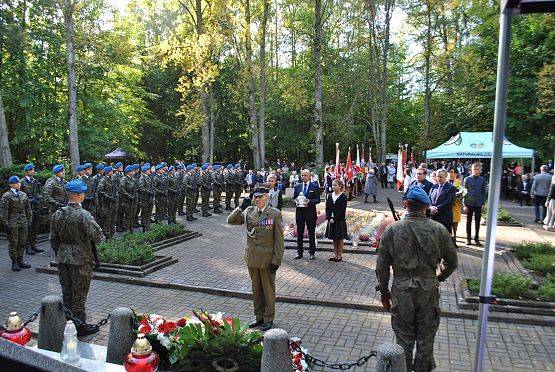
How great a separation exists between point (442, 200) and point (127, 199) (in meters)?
9.80

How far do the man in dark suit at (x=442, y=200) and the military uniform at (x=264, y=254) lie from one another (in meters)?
5.05

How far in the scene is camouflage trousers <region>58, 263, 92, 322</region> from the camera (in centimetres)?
654

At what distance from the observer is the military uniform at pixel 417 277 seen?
14.8 ft

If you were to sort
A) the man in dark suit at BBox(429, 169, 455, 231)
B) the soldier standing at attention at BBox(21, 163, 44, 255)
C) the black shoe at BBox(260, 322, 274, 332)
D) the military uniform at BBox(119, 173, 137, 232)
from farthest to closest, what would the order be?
the military uniform at BBox(119, 173, 137, 232) → the soldier standing at attention at BBox(21, 163, 44, 255) → the man in dark suit at BBox(429, 169, 455, 231) → the black shoe at BBox(260, 322, 274, 332)

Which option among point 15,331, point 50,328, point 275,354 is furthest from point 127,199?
point 275,354

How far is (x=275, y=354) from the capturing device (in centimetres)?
439

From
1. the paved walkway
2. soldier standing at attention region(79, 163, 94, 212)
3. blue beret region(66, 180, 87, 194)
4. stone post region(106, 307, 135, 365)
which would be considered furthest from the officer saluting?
soldier standing at attention region(79, 163, 94, 212)

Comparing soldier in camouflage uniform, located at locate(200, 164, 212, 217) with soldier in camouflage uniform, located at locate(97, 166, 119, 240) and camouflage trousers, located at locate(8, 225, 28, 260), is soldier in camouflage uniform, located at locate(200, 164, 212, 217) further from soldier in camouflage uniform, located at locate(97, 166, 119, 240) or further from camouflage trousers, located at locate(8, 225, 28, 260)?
camouflage trousers, located at locate(8, 225, 28, 260)

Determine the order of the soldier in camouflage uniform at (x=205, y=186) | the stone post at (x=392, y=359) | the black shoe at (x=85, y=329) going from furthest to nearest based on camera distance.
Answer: the soldier in camouflage uniform at (x=205, y=186) < the black shoe at (x=85, y=329) < the stone post at (x=392, y=359)

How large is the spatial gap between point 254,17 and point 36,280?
78.1ft

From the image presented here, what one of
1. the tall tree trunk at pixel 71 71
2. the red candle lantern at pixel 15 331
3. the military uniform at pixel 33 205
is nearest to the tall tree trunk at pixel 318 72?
the tall tree trunk at pixel 71 71

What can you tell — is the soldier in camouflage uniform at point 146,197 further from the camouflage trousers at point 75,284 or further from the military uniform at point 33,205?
the camouflage trousers at point 75,284

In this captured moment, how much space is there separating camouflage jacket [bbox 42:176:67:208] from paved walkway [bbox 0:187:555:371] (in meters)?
1.47

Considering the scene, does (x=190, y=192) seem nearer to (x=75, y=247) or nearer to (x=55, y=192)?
(x=55, y=192)
